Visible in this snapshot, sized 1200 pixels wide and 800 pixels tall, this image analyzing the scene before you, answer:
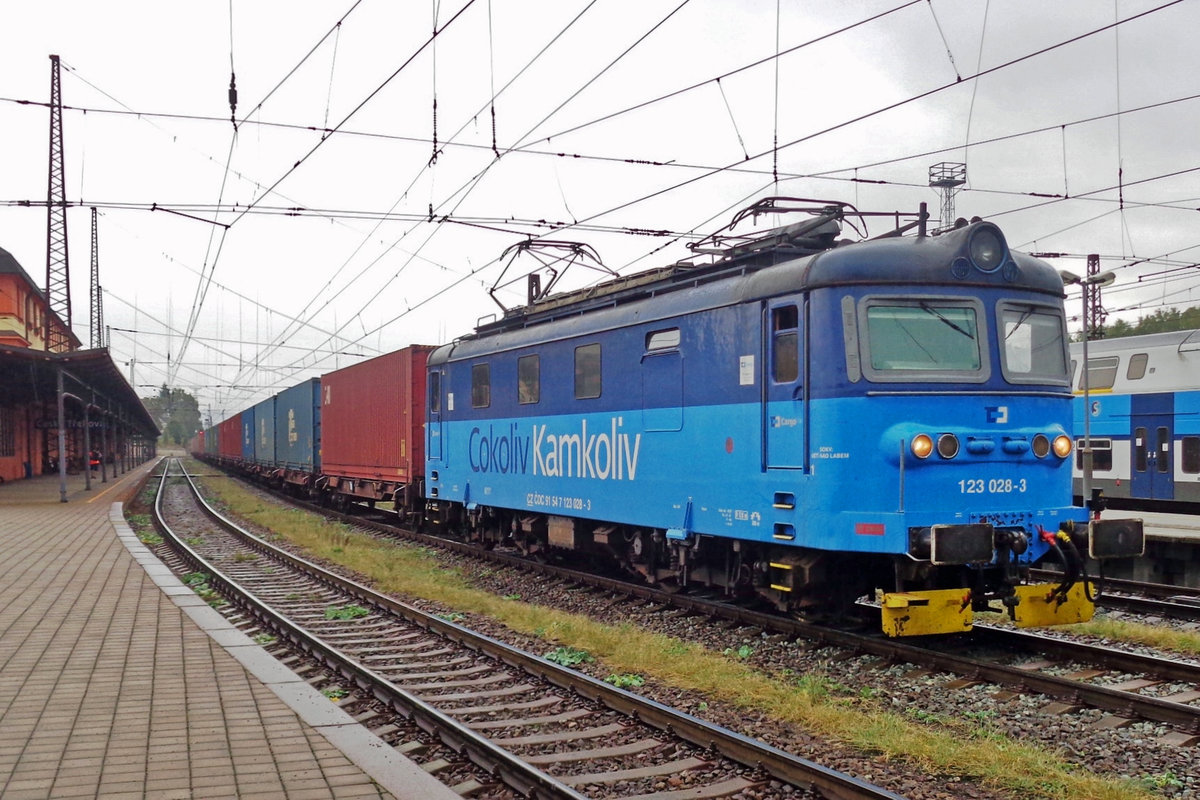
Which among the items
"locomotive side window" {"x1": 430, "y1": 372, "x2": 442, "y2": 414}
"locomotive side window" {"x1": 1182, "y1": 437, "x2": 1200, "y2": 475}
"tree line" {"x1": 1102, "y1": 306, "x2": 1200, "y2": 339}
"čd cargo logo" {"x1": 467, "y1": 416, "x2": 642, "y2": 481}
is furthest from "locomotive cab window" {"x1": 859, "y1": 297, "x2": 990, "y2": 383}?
"tree line" {"x1": 1102, "y1": 306, "x2": 1200, "y2": 339}

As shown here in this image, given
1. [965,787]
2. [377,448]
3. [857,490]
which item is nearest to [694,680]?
[857,490]

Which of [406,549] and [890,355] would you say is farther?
[406,549]

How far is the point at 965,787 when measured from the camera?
546 cm

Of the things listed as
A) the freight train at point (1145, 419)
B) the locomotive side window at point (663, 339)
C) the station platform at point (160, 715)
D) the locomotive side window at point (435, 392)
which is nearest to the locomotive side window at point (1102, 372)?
the freight train at point (1145, 419)

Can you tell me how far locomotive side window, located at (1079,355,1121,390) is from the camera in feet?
61.8

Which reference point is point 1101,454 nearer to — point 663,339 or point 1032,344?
point 1032,344

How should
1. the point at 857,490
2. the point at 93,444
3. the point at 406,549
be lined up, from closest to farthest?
the point at 857,490
the point at 406,549
the point at 93,444

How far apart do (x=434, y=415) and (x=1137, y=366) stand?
12.7 metres

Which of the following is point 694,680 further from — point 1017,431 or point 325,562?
point 325,562

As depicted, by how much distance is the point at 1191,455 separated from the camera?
1703cm

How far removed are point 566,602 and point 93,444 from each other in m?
65.6

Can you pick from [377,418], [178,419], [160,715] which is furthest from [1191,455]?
[178,419]

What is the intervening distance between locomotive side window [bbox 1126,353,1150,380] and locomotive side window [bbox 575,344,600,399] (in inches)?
447

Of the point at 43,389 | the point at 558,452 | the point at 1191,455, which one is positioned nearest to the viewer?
the point at 558,452
